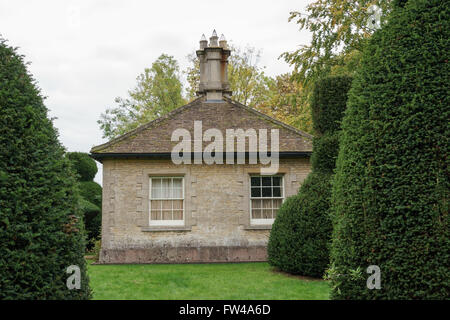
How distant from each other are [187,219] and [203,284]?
5.29m

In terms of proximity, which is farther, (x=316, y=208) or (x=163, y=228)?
(x=163, y=228)

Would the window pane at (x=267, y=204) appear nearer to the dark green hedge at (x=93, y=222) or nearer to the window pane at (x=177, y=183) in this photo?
the window pane at (x=177, y=183)

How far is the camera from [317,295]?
719cm

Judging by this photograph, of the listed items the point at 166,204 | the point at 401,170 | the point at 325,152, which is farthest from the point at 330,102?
the point at 166,204

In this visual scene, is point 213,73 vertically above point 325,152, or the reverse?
point 213,73

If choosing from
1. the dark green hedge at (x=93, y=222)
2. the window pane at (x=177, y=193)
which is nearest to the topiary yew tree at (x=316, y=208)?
the window pane at (x=177, y=193)

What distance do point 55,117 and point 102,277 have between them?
19.7 ft

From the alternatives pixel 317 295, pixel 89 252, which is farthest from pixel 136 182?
pixel 317 295

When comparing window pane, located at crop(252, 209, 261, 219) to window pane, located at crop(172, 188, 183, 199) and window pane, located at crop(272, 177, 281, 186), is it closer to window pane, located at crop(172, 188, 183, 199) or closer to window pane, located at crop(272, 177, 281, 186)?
window pane, located at crop(272, 177, 281, 186)

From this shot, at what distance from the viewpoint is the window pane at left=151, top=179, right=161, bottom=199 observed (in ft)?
45.9

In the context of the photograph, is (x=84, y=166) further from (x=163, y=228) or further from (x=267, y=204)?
(x=267, y=204)

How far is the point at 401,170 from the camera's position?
14.6 ft

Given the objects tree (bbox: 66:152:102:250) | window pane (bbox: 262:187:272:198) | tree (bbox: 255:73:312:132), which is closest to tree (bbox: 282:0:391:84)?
tree (bbox: 255:73:312:132)
